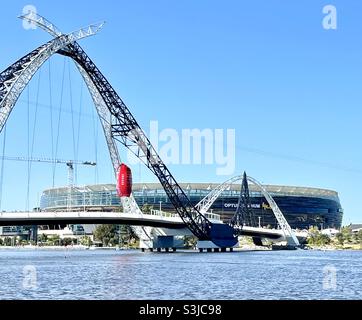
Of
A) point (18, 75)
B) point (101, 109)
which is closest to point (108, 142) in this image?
point (101, 109)

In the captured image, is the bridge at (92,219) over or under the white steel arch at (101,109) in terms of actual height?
under

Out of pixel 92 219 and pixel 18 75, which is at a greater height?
pixel 18 75

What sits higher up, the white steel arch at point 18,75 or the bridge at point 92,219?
the white steel arch at point 18,75

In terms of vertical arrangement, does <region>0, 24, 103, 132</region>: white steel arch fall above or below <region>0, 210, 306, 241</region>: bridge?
above

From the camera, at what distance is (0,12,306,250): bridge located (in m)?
99.9

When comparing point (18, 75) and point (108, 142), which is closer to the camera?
point (18, 75)

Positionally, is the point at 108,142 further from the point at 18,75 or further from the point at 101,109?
the point at 18,75

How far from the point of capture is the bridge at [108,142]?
99875 millimetres

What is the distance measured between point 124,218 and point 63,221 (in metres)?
14.6

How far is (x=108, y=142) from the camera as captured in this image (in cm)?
13888
